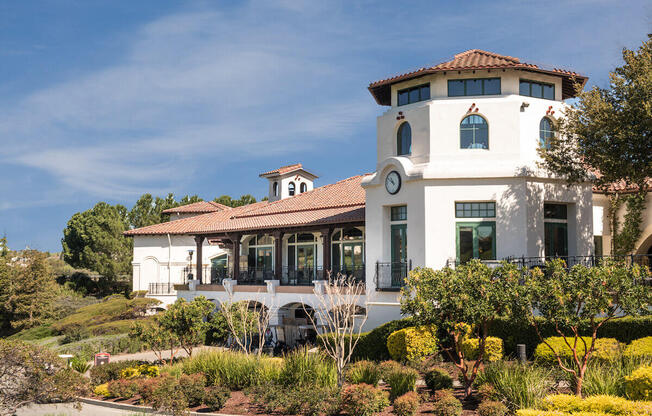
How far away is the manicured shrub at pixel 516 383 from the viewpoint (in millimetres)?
13078

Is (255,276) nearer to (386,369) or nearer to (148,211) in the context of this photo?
(386,369)

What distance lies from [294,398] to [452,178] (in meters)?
11.2


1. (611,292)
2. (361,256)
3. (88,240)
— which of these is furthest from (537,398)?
(88,240)

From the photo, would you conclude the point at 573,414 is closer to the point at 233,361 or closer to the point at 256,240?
the point at 233,361

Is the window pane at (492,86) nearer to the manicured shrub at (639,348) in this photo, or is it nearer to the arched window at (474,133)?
the arched window at (474,133)

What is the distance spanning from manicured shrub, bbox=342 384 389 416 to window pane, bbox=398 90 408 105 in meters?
14.1

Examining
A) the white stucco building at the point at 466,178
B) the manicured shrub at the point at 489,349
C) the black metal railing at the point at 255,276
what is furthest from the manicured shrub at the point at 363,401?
the black metal railing at the point at 255,276

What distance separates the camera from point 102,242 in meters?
61.2

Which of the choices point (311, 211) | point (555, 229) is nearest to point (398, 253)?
point (555, 229)

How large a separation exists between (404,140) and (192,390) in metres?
13.4

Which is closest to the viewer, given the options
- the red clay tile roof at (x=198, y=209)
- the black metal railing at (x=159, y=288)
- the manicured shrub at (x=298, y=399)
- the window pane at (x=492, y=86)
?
the manicured shrub at (x=298, y=399)

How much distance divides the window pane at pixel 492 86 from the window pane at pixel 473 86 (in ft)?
0.76

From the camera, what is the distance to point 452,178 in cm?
2317

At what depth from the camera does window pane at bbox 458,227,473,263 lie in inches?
920
